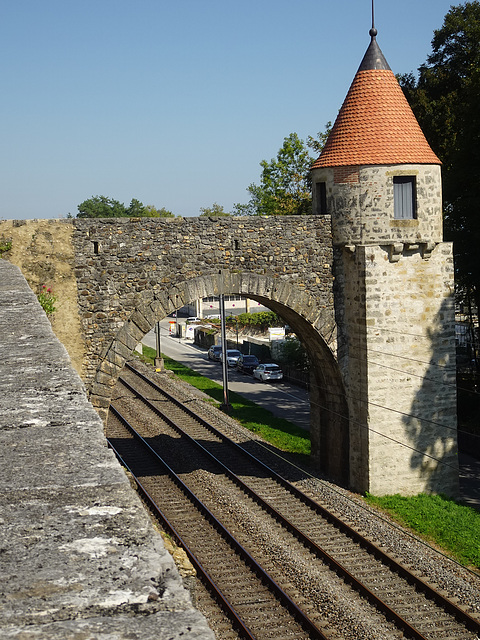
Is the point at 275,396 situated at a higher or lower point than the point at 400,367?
lower

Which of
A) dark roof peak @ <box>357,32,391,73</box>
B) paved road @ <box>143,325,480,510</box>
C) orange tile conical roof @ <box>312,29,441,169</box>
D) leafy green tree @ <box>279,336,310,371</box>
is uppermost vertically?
dark roof peak @ <box>357,32,391,73</box>

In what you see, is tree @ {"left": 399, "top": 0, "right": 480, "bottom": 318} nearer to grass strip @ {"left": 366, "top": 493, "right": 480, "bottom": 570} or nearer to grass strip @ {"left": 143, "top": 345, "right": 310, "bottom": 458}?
grass strip @ {"left": 143, "top": 345, "right": 310, "bottom": 458}

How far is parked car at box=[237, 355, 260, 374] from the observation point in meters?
40.2

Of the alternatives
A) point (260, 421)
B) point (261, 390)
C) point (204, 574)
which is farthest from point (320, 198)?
point (261, 390)

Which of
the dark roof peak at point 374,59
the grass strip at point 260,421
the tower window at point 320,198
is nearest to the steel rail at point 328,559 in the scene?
the grass strip at point 260,421

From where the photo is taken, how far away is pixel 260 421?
2648cm

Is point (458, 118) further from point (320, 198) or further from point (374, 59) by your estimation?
point (320, 198)

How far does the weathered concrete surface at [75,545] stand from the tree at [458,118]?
71.2 feet

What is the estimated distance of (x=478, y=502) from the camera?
1734 cm

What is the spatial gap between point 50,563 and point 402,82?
30552mm

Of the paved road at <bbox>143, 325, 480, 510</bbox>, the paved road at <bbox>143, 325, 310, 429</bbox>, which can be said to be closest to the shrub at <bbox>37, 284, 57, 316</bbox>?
the paved road at <bbox>143, 325, 480, 510</bbox>

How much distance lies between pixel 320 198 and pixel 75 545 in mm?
15872

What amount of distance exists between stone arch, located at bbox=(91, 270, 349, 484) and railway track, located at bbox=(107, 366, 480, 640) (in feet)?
5.62

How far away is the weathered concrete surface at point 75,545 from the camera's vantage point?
1.86 metres
